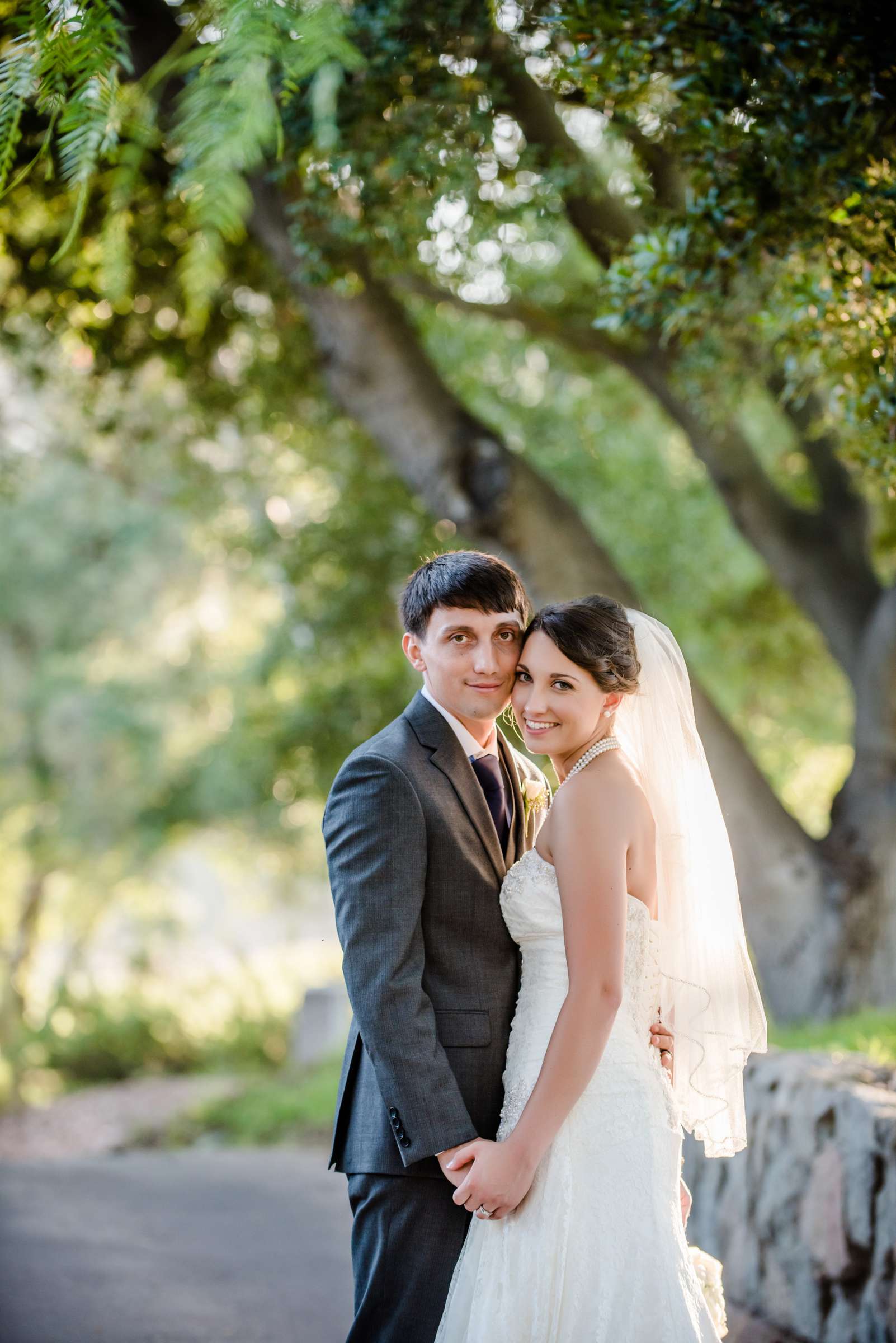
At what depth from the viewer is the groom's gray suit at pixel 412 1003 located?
8.01 feet

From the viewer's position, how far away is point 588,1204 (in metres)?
2.48

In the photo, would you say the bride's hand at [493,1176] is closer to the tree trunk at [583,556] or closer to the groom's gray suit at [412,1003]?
the groom's gray suit at [412,1003]

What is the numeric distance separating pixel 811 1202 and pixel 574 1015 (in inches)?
99.4

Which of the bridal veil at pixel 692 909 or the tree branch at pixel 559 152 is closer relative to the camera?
the bridal veil at pixel 692 909

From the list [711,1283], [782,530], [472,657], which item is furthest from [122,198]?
[782,530]

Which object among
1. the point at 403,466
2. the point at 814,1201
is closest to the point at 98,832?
the point at 403,466

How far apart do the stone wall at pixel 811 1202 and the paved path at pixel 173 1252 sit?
1730 mm

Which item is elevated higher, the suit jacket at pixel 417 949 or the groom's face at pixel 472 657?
the groom's face at pixel 472 657

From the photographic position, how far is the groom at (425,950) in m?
2.45

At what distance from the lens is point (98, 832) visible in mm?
16203

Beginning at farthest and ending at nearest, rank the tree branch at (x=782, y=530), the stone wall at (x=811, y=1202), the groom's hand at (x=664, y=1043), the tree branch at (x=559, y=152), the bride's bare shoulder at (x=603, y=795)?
the tree branch at (x=782, y=530)
the tree branch at (x=559, y=152)
the stone wall at (x=811, y=1202)
the groom's hand at (x=664, y=1043)
the bride's bare shoulder at (x=603, y=795)

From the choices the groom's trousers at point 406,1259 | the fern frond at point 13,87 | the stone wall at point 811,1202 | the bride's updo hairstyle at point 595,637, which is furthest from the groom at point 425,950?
the stone wall at point 811,1202

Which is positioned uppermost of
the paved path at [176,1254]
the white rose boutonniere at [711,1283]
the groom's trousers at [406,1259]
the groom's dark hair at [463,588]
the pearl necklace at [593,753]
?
the groom's dark hair at [463,588]

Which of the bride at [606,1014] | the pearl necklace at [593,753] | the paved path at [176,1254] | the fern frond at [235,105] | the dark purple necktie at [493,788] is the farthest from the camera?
the paved path at [176,1254]
